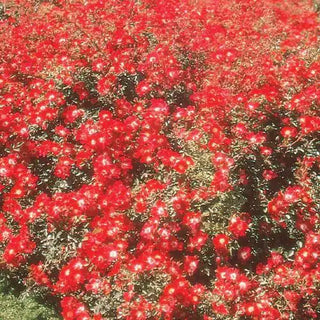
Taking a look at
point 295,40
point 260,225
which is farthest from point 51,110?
point 295,40

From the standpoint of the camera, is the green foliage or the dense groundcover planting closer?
the dense groundcover planting

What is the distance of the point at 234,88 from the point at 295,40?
177 cm

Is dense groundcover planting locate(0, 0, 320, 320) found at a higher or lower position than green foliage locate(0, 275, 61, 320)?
higher

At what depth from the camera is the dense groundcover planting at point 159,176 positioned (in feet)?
12.1

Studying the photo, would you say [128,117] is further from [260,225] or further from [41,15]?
[41,15]

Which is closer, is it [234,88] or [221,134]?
[221,134]

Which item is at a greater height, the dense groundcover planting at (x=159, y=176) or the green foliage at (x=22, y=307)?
the dense groundcover planting at (x=159, y=176)

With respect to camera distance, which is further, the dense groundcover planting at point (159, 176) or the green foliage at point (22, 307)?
the green foliage at point (22, 307)

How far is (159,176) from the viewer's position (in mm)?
4254

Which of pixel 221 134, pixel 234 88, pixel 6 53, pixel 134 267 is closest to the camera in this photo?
pixel 134 267

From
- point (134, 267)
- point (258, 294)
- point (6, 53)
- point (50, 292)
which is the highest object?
point (6, 53)

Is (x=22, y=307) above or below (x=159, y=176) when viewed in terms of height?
below

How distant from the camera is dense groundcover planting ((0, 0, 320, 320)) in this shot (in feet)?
12.1

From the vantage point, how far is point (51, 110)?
4.75 meters
